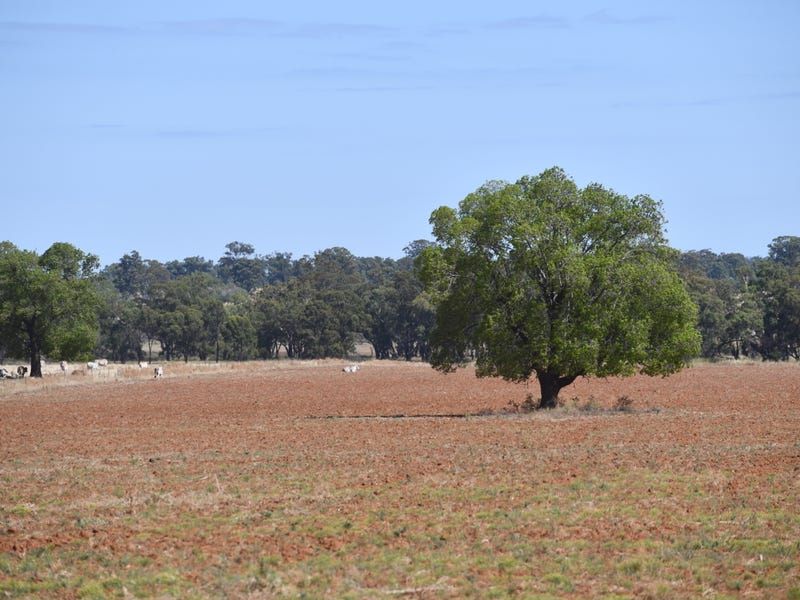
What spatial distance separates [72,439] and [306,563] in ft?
75.2

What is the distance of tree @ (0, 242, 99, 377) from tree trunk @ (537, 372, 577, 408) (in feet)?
172

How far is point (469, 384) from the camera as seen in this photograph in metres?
77.4

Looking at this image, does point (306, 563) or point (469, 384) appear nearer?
point (306, 563)

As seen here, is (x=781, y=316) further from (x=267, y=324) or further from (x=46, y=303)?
(x=46, y=303)

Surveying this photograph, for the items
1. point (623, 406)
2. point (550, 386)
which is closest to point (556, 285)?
point (550, 386)

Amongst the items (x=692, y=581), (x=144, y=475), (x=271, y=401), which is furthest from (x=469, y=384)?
(x=692, y=581)

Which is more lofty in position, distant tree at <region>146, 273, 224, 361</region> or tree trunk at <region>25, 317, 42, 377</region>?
distant tree at <region>146, 273, 224, 361</region>

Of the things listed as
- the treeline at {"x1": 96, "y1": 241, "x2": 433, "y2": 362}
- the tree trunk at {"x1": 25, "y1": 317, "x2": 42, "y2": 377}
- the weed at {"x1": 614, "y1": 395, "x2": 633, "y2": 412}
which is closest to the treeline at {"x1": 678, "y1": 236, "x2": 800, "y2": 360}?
the treeline at {"x1": 96, "y1": 241, "x2": 433, "y2": 362}

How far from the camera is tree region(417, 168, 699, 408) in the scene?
141 ft

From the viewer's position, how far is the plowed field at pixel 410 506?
55.5 ft

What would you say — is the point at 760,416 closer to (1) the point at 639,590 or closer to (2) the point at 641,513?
(2) the point at 641,513

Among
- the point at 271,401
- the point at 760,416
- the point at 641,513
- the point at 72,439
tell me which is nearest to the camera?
the point at 641,513

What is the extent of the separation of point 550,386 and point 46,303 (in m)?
53.7

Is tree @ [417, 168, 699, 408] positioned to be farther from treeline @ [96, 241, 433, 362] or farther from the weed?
treeline @ [96, 241, 433, 362]
